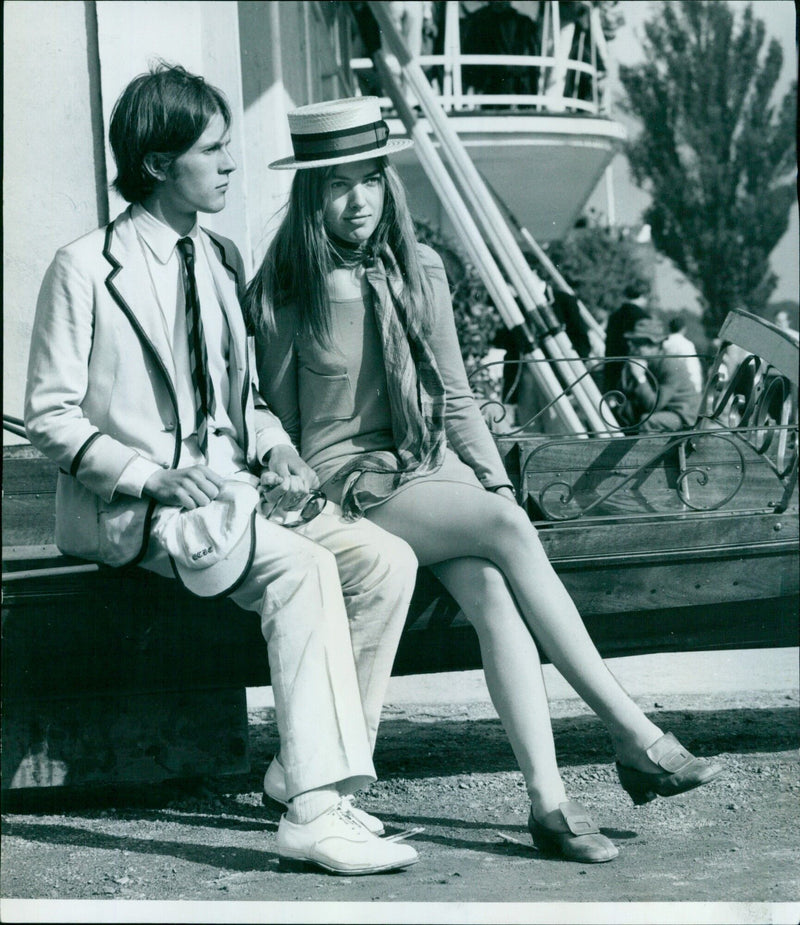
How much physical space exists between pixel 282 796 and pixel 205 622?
1.81 feet

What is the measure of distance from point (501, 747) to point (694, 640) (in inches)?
33.9

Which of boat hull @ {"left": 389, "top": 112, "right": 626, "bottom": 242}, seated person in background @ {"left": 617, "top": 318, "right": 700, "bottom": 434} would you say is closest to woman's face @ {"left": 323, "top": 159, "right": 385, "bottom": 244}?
seated person in background @ {"left": 617, "top": 318, "right": 700, "bottom": 434}

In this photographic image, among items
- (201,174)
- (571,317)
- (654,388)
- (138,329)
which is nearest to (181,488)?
(138,329)

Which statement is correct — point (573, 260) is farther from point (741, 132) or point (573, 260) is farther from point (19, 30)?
point (19, 30)

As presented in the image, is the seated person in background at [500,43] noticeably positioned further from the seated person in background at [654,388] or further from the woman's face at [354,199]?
the woman's face at [354,199]

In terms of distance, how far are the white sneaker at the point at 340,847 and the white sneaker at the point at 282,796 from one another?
43mm

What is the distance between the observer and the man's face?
3.14 m

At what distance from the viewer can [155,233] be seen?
3.20m

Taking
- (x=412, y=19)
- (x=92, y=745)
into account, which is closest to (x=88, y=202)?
(x=92, y=745)

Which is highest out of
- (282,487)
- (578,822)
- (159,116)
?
(159,116)

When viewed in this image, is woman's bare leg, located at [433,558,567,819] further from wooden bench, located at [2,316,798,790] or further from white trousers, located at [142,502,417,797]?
wooden bench, located at [2,316,798,790]

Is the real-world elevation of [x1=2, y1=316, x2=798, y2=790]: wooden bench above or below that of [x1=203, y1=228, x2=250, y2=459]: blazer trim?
below

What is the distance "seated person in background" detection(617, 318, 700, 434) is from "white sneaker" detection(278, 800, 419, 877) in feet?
10.3

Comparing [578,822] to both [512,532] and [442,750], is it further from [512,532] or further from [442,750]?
[442,750]
